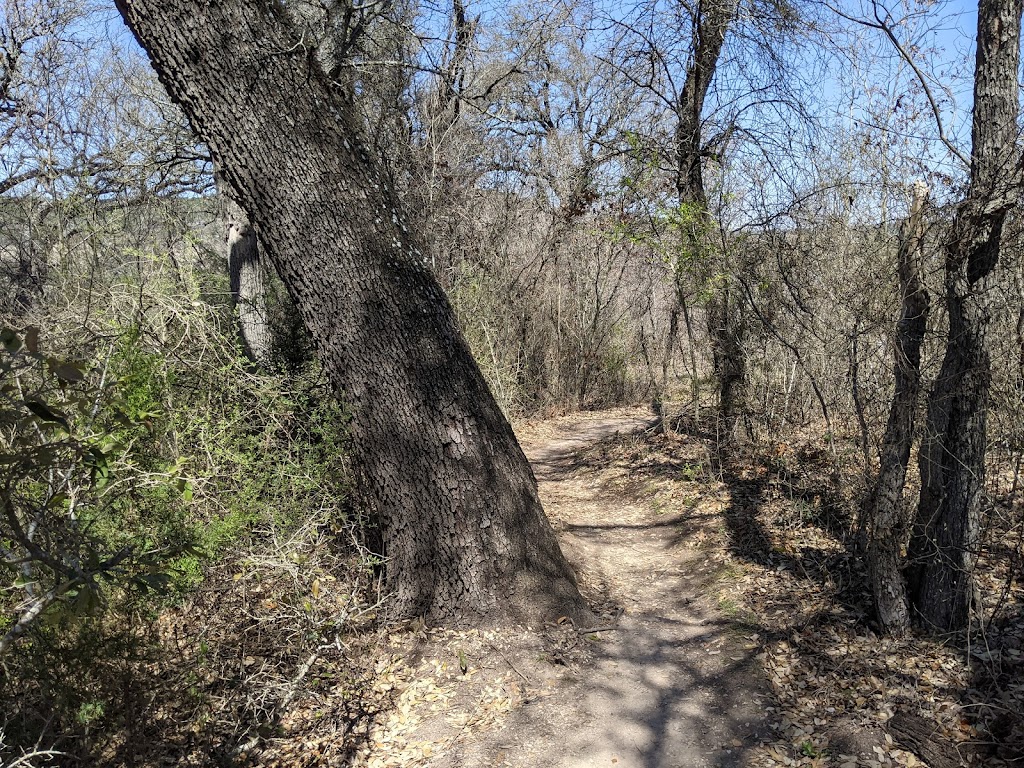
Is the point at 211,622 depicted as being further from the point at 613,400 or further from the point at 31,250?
the point at 613,400

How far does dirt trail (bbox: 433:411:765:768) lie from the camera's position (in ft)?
11.6

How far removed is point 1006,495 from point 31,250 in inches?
446

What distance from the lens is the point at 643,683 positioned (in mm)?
4094

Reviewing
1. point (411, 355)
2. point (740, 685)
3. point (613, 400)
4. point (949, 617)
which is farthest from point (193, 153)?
point (613, 400)

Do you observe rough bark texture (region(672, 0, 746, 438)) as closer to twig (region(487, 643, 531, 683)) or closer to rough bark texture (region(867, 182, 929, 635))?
rough bark texture (region(867, 182, 929, 635))

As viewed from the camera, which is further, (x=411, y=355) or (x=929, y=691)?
(x=411, y=355)

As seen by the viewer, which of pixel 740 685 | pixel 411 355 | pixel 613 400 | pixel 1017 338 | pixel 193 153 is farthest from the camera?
pixel 613 400

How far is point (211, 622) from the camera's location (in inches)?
161

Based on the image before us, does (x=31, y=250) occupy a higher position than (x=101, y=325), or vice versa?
(x=31, y=250)

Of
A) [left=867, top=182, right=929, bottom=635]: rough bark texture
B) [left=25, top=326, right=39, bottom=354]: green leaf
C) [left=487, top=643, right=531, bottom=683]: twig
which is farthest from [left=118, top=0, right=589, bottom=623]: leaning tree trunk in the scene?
[left=25, top=326, right=39, bottom=354]: green leaf

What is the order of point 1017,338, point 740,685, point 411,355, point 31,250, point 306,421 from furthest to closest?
point 31,250 < point 306,421 < point 411,355 < point 740,685 < point 1017,338

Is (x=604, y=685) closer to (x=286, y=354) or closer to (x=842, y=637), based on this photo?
(x=842, y=637)

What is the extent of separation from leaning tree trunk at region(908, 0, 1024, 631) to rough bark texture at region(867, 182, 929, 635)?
0.14 m

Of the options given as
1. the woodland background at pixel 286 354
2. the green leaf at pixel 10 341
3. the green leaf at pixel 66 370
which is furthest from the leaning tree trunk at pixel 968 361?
the green leaf at pixel 10 341
